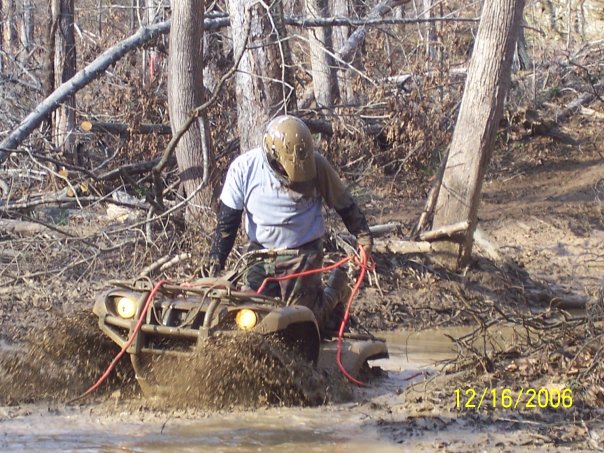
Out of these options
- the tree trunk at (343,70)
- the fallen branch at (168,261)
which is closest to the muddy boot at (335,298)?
the fallen branch at (168,261)

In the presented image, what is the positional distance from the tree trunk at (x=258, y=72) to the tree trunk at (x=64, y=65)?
308 cm

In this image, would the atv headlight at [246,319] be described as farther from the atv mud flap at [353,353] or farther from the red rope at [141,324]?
the atv mud flap at [353,353]

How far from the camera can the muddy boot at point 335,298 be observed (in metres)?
7.75

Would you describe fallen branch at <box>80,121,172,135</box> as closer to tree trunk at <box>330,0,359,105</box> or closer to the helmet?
tree trunk at <box>330,0,359,105</box>

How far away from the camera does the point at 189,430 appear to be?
6.40 m

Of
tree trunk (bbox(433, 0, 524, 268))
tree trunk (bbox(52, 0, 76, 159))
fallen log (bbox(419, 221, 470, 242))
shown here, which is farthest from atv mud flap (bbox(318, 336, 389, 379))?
tree trunk (bbox(52, 0, 76, 159))

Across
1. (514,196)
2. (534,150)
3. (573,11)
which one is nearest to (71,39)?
(514,196)

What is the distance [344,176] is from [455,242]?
10.8 feet

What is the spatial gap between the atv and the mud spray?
12 cm

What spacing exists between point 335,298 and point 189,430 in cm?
186

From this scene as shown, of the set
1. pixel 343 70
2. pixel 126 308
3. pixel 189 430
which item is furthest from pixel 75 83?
pixel 189 430

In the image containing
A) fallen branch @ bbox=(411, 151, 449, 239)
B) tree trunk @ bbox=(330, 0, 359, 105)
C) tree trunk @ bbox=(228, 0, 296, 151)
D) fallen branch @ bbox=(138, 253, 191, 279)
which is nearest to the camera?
fallen branch @ bbox=(138, 253, 191, 279)

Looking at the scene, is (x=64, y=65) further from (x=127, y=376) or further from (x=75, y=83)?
(x=127, y=376)

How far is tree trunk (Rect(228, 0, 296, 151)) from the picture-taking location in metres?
11.5
